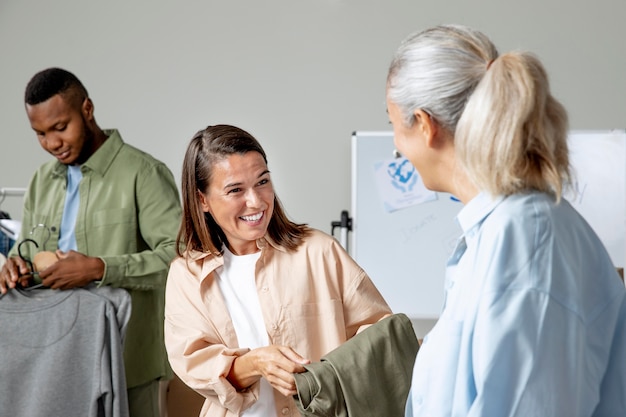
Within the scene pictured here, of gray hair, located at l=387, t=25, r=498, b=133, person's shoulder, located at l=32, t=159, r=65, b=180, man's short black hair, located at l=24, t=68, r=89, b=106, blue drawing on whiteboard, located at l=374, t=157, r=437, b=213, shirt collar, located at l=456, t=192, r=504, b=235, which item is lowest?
blue drawing on whiteboard, located at l=374, t=157, r=437, b=213

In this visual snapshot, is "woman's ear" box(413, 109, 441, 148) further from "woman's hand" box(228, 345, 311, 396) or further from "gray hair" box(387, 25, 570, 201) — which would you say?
"woman's hand" box(228, 345, 311, 396)

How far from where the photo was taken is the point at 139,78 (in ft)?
14.1

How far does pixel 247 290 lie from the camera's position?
1.79 meters

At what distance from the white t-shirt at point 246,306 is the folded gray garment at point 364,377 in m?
0.17

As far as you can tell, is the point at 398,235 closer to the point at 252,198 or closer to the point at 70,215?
the point at 70,215

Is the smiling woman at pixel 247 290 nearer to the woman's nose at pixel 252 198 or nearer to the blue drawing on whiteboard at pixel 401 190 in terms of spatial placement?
the woman's nose at pixel 252 198

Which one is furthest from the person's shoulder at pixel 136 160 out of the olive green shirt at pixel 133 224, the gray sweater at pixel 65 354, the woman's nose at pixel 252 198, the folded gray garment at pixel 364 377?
the folded gray garment at pixel 364 377

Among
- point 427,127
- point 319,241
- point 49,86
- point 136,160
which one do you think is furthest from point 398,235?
point 427,127

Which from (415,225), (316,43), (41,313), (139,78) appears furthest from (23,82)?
(41,313)

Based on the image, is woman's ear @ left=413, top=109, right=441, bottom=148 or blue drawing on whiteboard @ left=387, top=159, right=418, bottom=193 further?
blue drawing on whiteboard @ left=387, top=159, right=418, bottom=193

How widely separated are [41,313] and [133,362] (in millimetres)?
292

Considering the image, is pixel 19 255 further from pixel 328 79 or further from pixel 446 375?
pixel 328 79

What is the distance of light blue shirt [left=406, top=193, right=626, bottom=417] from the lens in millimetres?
1012

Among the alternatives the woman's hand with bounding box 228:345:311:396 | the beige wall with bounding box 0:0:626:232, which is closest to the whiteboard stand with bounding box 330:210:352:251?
the beige wall with bounding box 0:0:626:232
